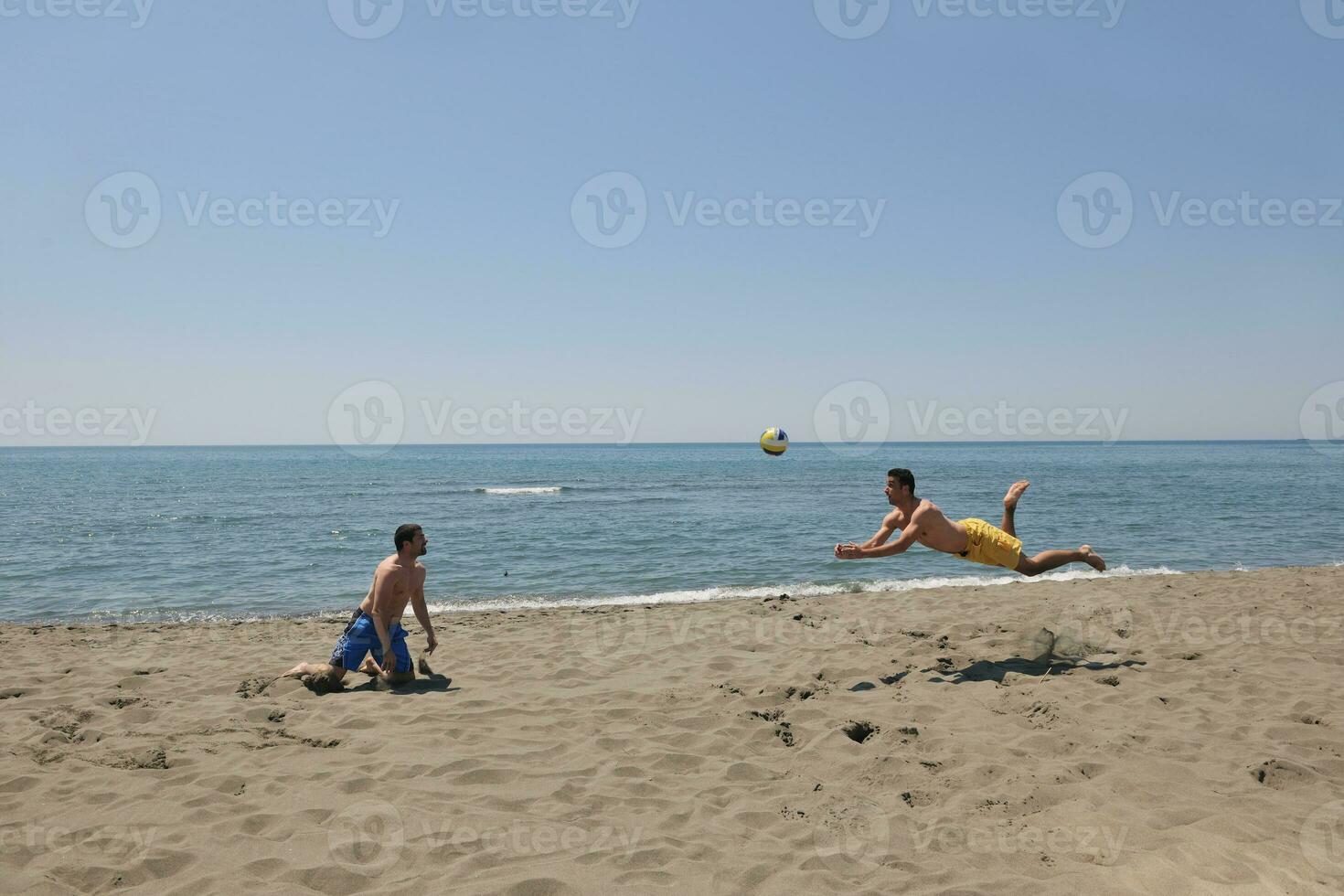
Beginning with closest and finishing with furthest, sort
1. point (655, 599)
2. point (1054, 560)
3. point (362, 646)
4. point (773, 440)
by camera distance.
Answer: point (362, 646) → point (1054, 560) → point (655, 599) → point (773, 440)

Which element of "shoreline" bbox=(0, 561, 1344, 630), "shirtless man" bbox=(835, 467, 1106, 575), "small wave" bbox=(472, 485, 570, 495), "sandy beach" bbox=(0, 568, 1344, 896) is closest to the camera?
"sandy beach" bbox=(0, 568, 1344, 896)

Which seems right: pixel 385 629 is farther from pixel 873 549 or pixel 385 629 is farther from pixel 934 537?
pixel 934 537

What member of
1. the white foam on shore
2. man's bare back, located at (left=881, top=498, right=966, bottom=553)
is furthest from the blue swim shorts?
the white foam on shore

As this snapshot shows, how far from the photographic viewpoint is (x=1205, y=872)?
11.7 ft

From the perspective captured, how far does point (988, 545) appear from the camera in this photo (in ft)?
26.3

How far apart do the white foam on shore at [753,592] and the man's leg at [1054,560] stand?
14.7ft

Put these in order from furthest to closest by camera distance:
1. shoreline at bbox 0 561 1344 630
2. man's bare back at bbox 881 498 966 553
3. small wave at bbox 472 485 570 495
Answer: small wave at bbox 472 485 570 495 < shoreline at bbox 0 561 1344 630 < man's bare back at bbox 881 498 966 553

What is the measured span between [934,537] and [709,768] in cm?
381

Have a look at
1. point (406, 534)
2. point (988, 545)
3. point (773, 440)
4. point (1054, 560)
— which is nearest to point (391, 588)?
point (406, 534)

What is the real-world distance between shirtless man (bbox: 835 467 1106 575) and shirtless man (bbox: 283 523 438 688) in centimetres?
406

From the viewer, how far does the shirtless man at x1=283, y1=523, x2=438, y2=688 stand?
6.96 meters

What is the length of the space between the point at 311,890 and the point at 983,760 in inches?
158

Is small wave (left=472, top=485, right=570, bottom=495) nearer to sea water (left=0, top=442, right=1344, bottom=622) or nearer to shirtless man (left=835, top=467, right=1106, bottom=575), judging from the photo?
sea water (left=0, top=442, right=1344, bottom=622)

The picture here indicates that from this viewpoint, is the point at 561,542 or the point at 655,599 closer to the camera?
the point at 655,599
